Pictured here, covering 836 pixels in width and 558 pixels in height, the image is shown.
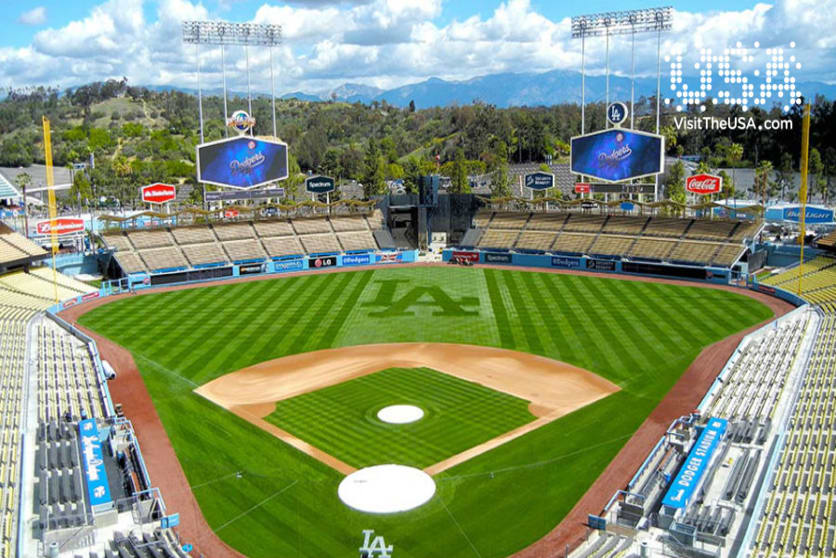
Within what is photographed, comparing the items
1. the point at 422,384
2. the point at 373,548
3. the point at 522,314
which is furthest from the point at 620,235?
the point at 373,548

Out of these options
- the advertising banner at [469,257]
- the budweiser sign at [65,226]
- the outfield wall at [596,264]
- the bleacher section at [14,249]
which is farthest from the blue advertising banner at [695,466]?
the budweiser sign at [65,226]

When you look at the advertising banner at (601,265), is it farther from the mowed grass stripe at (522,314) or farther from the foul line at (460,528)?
the foul line at (460,528)

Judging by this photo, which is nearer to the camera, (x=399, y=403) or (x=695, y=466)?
(x=695, y=466)

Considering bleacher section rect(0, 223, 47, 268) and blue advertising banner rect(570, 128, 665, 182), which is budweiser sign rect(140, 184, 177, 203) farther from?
blue advertising banner rect(570, 128, 665, 182)

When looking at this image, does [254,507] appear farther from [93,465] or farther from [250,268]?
[250,268]

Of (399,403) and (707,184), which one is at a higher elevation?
(707,184)

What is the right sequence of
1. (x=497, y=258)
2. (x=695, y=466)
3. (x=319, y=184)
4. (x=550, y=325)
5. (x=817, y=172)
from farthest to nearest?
1. (x=817, y=172)
2. (x=319, y=184)
3. (x=497, y=258)
4. (x=550, y=325)
5. (x=695, y=466)

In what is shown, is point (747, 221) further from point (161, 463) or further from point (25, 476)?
point (25, 476)
